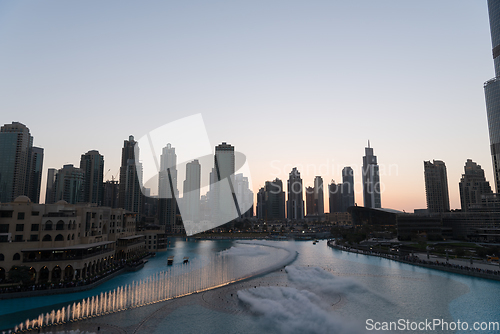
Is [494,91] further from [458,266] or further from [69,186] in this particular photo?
[69,186]

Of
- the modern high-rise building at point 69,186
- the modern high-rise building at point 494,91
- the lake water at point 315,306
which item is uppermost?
the modern high-rise building at point 494,91

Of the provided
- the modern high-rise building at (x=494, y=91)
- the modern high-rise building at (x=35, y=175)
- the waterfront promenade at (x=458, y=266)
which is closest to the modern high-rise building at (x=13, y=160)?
the modern high-rise building at (x=35, y=175)

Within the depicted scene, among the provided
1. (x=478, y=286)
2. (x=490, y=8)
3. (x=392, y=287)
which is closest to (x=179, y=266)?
(x=392, y=287)

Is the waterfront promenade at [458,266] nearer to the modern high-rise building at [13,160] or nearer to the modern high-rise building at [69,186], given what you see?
the modern high-rise building at [69,186]

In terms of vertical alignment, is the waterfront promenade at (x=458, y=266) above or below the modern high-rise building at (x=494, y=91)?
below

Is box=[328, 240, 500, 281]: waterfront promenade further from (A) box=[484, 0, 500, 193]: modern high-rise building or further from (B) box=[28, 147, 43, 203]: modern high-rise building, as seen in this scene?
(B) box=[28, 147, 43, 203]: modern high-rise building

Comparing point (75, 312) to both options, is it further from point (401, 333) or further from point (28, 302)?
point (401, 333)

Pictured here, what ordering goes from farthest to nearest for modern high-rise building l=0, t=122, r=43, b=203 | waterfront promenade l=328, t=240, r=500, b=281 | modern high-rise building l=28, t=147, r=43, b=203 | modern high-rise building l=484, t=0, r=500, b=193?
modern high-rise building l=28, t=147, r=43, b=203 < modern high-rise building l=0, t=122, r=43, b=203 < modern high-rise building l=484, t=0, r=500, b=193 < waterfront promenade l=328, t=240, r=500, b=281

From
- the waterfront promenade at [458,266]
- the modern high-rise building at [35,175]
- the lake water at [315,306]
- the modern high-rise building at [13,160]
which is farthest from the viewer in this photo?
the modern high-rise building at [35,175]

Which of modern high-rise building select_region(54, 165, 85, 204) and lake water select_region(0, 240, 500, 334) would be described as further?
modern high-rise building select_region(54, 165, 85, 204)

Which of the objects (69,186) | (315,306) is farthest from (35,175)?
(315,306)

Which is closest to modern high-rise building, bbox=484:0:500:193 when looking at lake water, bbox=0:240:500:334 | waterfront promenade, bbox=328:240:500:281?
waterfront promenade, bbox=328:240:500:281
